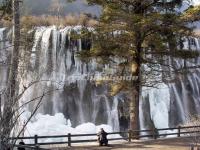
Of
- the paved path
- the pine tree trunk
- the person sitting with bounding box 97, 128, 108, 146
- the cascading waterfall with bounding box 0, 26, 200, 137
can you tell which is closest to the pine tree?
the pine tree trunk

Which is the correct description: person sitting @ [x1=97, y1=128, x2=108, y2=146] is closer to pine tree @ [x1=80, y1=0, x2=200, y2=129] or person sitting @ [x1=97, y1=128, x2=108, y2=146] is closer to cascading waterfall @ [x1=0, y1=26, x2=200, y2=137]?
pine tree @ [x1=80, y1=0, x2=200, y2=129]

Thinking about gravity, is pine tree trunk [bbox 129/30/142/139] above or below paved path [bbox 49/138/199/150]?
above

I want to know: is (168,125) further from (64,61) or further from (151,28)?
(151,28)

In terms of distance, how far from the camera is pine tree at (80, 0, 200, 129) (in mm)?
23391

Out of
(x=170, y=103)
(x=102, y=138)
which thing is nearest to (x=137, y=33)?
(x=102, y=138)

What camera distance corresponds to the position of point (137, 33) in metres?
24.0

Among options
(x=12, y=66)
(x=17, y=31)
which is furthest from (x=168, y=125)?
(x=12, y=66)

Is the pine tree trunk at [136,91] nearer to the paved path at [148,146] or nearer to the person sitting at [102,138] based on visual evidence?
the paved path at [148,146]

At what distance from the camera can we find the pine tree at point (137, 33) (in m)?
23.4

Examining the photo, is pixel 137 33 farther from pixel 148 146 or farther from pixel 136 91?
pixel 148 146

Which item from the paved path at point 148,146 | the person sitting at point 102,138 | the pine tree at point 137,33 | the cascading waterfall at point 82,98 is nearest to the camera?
the paved path at point 148,146

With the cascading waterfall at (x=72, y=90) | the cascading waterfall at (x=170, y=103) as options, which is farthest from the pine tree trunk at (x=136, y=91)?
the cascading waterfall at (x=170, y=103)

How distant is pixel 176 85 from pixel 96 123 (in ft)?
29.2

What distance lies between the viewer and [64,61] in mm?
42188
